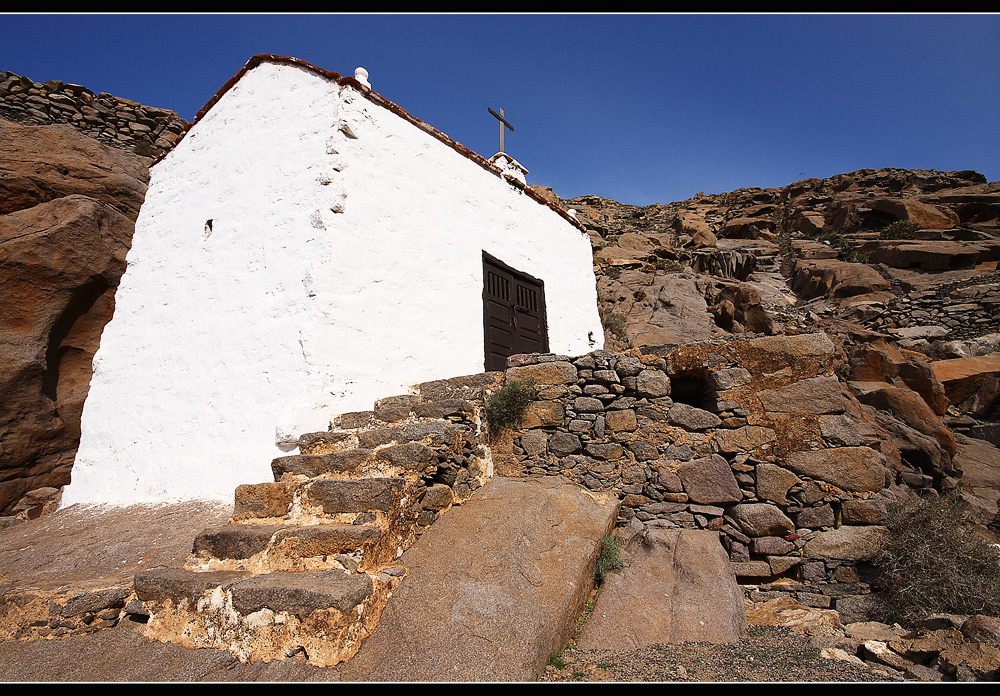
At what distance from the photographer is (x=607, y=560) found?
3.88 m

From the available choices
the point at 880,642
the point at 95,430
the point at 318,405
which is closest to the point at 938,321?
the point at 880,642

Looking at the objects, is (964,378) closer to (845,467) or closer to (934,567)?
(845,467)

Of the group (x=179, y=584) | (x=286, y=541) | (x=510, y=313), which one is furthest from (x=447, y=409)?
(x=510, y=313)

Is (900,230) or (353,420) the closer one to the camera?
(353,420)

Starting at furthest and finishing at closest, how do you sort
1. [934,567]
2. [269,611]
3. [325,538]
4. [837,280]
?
[837,280], [934,567], [325,538], [269,611]

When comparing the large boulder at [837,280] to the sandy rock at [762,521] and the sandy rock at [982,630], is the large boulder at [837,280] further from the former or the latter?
the sandy rock at [982,630]

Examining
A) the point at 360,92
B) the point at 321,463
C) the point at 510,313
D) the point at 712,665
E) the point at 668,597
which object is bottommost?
the point at 712,665

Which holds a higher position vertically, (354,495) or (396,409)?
(396,409)

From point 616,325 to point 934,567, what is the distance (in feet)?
23.4

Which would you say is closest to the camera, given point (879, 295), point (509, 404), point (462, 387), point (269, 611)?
point (269, 611)

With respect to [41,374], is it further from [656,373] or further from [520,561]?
[656,373]

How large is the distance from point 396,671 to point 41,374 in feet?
17.9

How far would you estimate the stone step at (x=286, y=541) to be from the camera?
3115mm
